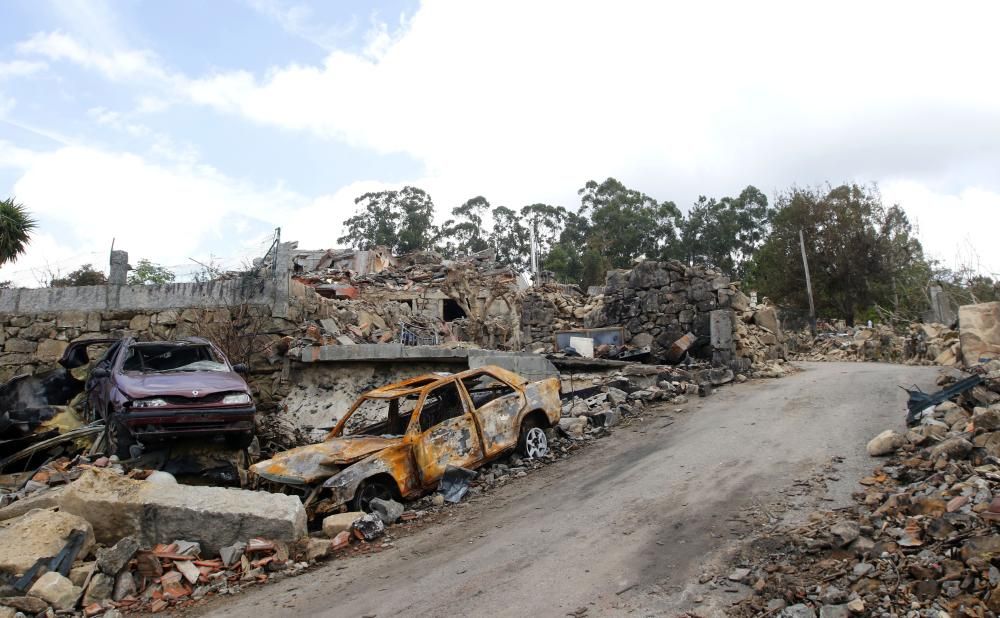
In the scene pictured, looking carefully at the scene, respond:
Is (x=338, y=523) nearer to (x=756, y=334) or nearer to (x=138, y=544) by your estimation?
(x=138, y=544)

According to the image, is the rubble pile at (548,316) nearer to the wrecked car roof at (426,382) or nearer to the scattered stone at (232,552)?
the wrecked car roof at (426,382)

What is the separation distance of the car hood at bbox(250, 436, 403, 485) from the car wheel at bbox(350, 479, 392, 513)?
352 millimetres

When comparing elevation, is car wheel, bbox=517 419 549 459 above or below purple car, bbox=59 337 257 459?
below

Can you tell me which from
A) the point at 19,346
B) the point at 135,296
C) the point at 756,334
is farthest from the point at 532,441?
the point at 19,346

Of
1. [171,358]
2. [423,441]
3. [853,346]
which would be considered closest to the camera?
[423,441]

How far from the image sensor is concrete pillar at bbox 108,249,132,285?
12.1 meters

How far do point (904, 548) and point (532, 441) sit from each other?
17.3 feet

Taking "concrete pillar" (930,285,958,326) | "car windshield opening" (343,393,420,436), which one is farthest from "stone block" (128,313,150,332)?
"concrete pillar" (930,285,958,326)

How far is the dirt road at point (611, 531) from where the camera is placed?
15.3ft

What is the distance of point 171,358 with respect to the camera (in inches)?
372

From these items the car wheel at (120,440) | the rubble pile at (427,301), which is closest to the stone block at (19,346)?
the car wheel at (120,440)

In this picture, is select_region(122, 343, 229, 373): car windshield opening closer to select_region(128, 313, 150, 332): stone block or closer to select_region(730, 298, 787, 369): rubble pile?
select_region(128, 313, 150, 332): stone block

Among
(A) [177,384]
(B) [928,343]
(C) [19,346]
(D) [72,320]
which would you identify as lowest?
(B) [928,343]

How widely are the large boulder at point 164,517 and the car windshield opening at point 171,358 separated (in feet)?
8.57
